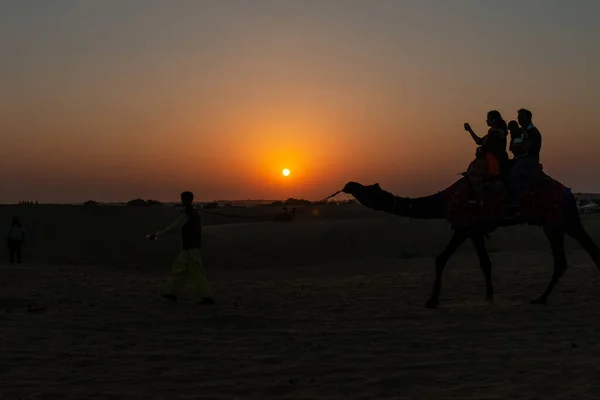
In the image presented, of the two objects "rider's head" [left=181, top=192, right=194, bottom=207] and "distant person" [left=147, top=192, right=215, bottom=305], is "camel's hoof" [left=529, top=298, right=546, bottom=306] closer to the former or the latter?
"distant person" [left=147, top=192, right=215, bottom=305]

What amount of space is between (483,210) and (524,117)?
5.86ft

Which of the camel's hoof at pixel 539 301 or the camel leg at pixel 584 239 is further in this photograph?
the camel leg at pixel 584 239

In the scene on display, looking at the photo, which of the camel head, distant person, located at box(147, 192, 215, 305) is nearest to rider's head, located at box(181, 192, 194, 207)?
distant person, located at box(147, 192, 215, 305)

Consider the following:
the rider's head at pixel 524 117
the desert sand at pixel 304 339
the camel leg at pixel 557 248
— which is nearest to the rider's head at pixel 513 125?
the rider's head at pixel 524 117

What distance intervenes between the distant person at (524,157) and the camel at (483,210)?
6.1 inches

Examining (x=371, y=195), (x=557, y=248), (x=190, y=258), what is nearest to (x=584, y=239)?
(x=557, y=248)

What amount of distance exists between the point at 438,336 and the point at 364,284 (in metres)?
7.37

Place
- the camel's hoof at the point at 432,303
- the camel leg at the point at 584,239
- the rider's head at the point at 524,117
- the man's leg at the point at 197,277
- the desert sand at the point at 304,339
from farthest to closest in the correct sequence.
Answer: the man's leg at the point at 197,277, the camel leg at the point at 584,239, the rider's head at the point at 524,117, the camel's hoof at the point at 432,303, the desert sand at the point at 304,339

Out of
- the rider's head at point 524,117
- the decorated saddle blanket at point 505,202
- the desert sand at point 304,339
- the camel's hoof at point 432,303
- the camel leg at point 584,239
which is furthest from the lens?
the camel leg at point 584,239

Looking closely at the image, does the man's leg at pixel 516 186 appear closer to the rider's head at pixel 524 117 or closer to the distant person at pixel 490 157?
the distant person at pixel 490 157

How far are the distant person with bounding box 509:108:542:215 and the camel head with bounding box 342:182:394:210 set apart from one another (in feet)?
6.58

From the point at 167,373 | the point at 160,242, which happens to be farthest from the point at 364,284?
the point at 160,242

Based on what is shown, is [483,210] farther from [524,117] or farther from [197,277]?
[197,277]

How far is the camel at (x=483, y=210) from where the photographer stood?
12.6 meters
